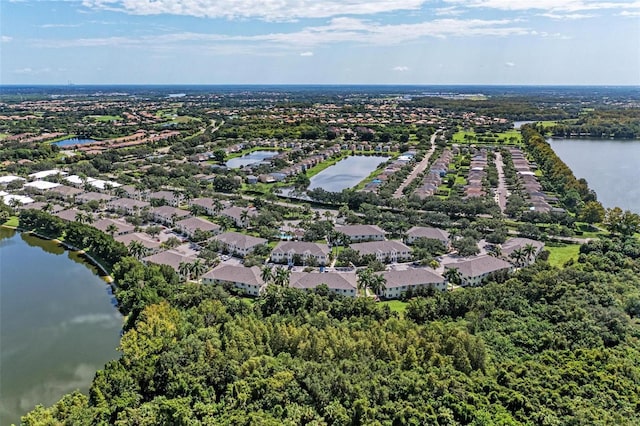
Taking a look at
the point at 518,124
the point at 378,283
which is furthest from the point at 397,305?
the point at 518,124

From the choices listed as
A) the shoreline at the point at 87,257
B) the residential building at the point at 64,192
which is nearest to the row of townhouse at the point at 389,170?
the shoreline at the point at 87,257

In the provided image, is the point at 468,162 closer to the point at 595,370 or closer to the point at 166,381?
the point at 595,370

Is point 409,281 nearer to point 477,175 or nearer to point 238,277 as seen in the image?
point 238,277

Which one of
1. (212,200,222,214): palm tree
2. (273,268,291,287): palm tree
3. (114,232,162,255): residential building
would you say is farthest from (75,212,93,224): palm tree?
(273,268,291,287): palm tree

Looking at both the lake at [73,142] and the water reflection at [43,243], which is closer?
the water reflection at [43,243]

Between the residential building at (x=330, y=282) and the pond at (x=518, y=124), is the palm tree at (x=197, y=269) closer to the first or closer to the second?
the residential building at (x=330, y=282)

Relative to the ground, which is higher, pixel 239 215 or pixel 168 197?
pixel 168 197
